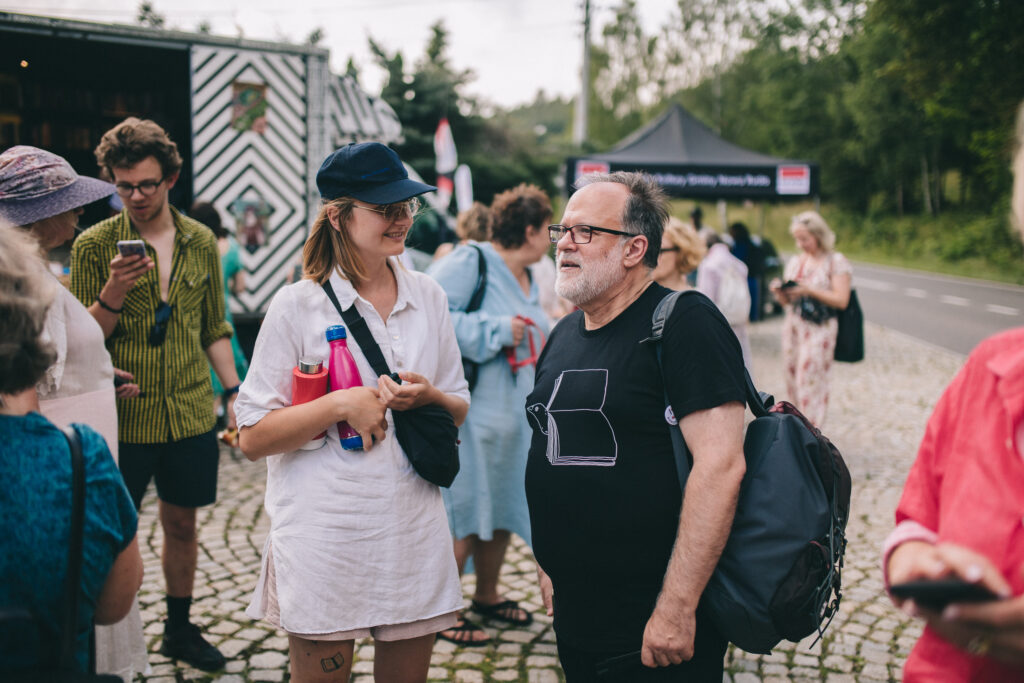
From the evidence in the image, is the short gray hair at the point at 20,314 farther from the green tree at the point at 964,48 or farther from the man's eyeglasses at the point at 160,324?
the green tree at the point at 964,48

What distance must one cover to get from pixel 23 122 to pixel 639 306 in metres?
6.67

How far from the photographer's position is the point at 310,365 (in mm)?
2131

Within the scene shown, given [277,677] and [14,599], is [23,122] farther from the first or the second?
[14,599]

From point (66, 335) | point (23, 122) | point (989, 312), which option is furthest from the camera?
point (989, 312)

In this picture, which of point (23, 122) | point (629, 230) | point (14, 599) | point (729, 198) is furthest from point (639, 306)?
point (729, 198)

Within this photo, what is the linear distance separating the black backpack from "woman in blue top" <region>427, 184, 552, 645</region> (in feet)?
5.60

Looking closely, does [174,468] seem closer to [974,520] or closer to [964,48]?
[974,520]

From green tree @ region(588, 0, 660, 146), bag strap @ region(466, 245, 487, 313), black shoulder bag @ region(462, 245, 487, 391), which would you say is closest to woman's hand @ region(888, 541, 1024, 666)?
black shoulder bag @ region(462, 245, 487, 391)

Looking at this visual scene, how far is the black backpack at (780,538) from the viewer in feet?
5.78

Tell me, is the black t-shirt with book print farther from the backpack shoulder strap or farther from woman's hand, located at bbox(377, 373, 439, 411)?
woman's hand, located at bbox(377, 373, 439, 411)

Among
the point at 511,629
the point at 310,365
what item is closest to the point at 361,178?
the point at 310,365

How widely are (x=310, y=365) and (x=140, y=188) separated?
1.50 metres

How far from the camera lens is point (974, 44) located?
19812mm

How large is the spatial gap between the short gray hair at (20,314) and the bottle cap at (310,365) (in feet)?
2.33
